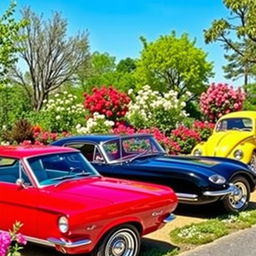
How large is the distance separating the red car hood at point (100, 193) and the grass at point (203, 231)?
2.20ft

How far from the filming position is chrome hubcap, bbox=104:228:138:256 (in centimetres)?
529

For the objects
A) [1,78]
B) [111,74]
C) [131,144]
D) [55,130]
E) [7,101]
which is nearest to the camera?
[131,144]

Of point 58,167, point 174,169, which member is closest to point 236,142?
point 174,169

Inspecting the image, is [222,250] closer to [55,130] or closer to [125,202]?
[125,202]

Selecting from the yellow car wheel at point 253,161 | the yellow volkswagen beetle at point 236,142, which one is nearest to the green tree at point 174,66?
the yellow volkswagen beetle at point 236,142

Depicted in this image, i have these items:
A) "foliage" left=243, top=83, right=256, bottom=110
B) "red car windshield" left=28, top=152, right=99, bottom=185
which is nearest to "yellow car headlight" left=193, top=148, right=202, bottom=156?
"red car windshield" left=28, top=152, right=99, bottom=185

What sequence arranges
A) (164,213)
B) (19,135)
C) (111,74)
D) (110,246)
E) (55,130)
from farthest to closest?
A: (111,74) → (55,130) → (19,135) → (164,213) → (110,246)

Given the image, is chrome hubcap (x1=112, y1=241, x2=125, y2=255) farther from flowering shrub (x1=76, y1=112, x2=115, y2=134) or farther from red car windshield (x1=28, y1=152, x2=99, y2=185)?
flowering shrub (x1=76, y1=112, x2=115, y2=134)

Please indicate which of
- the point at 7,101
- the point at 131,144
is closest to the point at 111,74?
the point at 7,101

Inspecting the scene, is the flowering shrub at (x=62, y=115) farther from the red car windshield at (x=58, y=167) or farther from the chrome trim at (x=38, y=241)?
the chrome trim at (x=38, y=241)

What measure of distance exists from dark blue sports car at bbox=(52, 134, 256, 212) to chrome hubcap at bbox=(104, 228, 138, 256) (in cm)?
221

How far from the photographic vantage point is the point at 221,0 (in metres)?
18.1

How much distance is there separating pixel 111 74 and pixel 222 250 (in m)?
50.6

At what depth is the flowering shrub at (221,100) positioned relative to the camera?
2291cm
